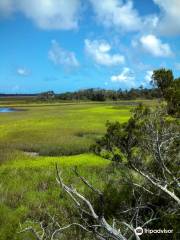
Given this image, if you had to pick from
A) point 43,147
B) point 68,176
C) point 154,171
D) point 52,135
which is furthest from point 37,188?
point 52,135

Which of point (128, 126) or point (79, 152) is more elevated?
point (128, 126)

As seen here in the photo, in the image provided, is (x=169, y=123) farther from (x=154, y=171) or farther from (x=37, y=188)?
(x=37, y=188)

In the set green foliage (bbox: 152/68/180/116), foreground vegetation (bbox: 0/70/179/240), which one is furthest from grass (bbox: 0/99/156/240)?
green foliage (bbox: 152/68/180/116)

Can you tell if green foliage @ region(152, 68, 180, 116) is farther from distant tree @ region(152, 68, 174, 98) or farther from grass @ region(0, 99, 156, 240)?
grass @ region(0, 99, 156, 240)

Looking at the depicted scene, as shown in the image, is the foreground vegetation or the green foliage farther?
the green foliage

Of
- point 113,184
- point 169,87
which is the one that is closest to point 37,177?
point 113,184

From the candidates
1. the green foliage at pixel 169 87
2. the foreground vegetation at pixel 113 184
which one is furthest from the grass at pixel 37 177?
the green foliage at pixel 169 87

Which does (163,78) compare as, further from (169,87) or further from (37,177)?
(37,177)

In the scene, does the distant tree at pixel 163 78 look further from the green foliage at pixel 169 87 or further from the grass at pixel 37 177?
the grass at pixel 37 177

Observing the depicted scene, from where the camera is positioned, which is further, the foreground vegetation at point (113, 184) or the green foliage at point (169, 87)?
the green foliage at point (169, 87)

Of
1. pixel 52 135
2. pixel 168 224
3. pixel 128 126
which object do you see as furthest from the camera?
pixel 52 135

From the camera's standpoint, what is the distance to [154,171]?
10414 mm

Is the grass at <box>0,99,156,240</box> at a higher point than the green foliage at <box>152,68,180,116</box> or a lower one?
lower

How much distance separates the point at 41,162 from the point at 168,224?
12693mm
